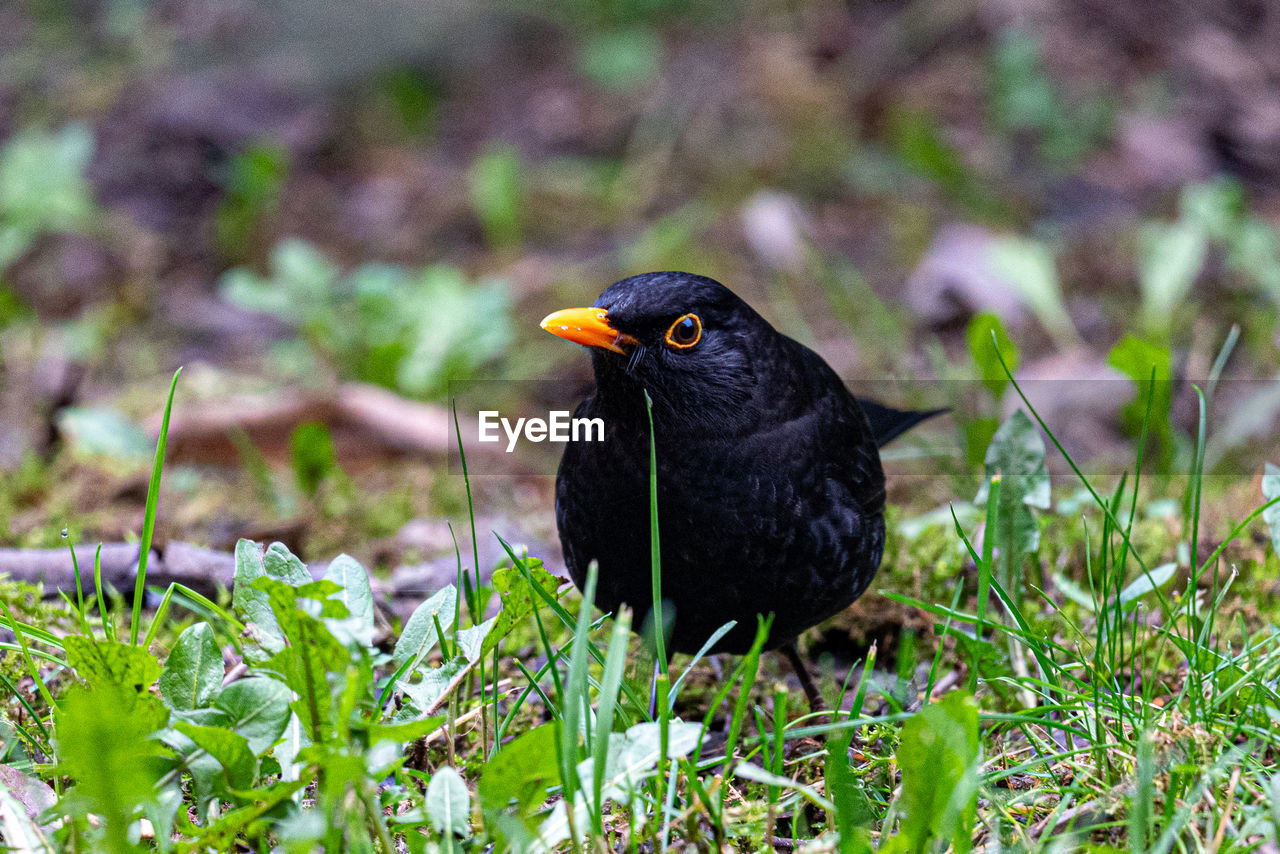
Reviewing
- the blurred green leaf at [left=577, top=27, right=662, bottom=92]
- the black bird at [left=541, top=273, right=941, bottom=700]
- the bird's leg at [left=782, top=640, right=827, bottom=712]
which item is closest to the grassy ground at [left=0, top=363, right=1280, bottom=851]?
the black bird at [left=541, top=273, right=941, bottom=700]

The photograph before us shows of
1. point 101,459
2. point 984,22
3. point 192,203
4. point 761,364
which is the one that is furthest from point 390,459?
point 984,22

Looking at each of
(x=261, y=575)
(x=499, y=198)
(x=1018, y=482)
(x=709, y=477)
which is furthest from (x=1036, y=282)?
(x=261, y=575)

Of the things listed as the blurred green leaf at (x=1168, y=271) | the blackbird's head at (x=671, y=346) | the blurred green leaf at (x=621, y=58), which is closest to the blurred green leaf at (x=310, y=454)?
the blackbird's head at (x=671, y=346)

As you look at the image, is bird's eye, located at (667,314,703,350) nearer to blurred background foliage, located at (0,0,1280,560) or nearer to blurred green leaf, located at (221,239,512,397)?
blurred background foliage, located at (0,0,1280,560)

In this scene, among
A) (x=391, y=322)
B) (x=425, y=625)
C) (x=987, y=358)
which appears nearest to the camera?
(x=425, y=625)

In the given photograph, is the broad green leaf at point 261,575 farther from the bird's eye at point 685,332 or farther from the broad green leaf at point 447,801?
the bird's eye at point 685,332

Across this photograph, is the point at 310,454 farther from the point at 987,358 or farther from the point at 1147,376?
the point at 1147,376

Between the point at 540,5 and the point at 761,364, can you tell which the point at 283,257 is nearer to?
the point at 761,364
